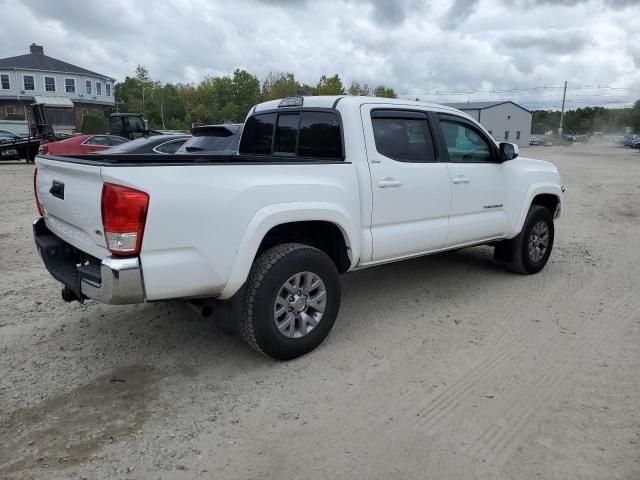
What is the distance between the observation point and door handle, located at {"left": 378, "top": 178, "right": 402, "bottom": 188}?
4.01 meters

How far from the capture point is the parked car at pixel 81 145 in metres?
14.9

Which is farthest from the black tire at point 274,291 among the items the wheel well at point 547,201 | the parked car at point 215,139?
the parked car at point 215,139

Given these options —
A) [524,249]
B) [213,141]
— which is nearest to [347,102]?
[524,249]

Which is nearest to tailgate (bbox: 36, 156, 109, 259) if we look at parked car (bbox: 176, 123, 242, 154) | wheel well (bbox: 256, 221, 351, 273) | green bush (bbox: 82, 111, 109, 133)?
wheel well (bbox: 256, 221, 351, 273)

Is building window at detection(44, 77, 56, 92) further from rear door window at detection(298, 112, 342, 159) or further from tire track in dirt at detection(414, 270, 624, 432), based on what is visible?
tire track in dirt at detection(414, 270, 624, 432)

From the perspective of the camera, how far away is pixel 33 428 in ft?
9.44

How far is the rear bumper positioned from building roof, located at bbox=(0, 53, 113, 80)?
5688 centimetres

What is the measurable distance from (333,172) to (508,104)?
79926mm

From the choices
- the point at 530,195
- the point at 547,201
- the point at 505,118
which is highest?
the point at 505,118

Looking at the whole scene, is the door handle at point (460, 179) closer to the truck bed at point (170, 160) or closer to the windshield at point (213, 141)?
the truck bed at point (170, 160)

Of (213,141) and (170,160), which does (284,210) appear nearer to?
(170,160)

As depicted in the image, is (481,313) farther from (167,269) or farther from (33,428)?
(33,428)

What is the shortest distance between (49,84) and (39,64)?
2.28m

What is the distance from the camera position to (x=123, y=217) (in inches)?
109
